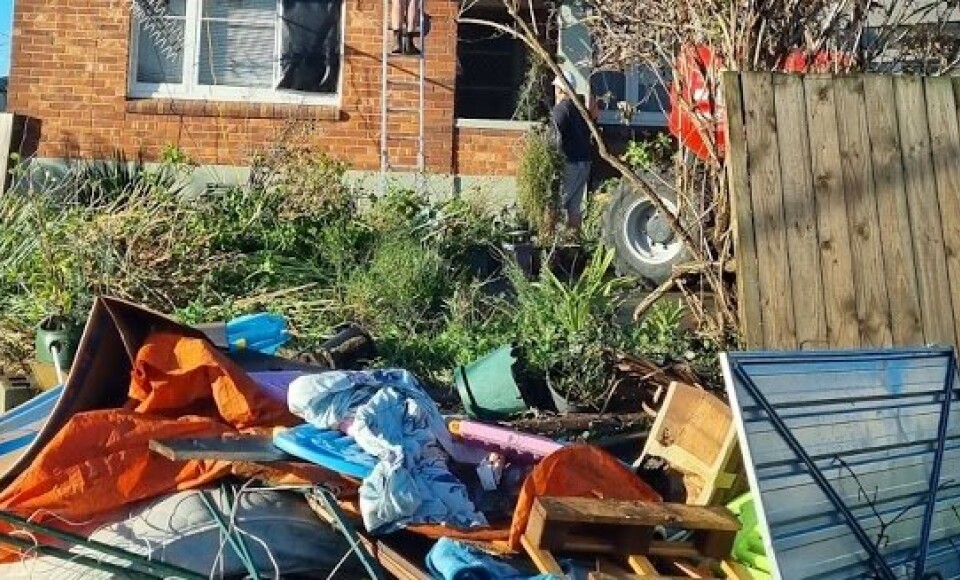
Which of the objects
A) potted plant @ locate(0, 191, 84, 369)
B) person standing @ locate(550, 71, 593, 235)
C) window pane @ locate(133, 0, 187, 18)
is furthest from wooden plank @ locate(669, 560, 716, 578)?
window pane @ locate(133, 0, 187, 18)

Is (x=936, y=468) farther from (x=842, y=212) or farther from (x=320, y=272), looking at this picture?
(x=320, y=272)

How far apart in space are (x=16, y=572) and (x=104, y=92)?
8149 mm

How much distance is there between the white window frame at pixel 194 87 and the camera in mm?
12609

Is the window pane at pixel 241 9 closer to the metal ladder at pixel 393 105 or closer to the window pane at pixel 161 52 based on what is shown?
the window pane at pixel 161 52

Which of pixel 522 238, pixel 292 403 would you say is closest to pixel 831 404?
pixel 292 403

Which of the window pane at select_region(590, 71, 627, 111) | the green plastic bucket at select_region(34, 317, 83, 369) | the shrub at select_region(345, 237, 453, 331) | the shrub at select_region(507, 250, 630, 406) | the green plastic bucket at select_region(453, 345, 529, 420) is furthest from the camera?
the window pane at select_region(590, 71, 627, 111)

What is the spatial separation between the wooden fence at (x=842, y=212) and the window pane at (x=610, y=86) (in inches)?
274

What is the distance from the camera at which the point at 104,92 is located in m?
12.5

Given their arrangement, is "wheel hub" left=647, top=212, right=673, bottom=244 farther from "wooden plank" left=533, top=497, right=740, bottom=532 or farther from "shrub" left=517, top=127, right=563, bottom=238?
"wooden plank" left=533, top=497, right=740, bottom=532

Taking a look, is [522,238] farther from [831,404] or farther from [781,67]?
[831,404]

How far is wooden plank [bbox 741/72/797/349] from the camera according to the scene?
18.9ft

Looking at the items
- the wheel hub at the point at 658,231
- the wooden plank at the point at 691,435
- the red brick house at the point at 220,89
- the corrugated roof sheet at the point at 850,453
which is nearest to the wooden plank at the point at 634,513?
the wooden plank at the point at 691,435

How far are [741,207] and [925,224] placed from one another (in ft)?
2.90

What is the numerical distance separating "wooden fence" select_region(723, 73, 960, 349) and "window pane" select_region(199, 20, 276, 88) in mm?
7669
